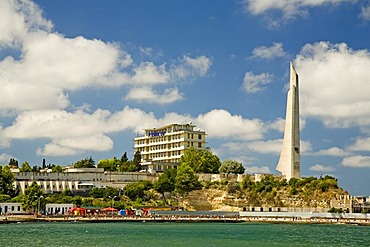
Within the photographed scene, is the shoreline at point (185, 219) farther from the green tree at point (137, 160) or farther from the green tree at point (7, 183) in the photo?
the green tree at point (137, 160)

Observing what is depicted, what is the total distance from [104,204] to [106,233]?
106ft

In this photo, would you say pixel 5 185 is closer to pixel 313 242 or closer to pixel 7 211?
pixel 7 211

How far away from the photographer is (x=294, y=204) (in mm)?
103250

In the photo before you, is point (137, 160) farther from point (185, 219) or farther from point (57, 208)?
point (185, 219)

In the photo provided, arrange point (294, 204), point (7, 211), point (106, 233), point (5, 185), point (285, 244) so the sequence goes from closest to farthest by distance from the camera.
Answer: point (285, 244), point (106, 233), point (7, 211), point (5, 185), point (294, 204)

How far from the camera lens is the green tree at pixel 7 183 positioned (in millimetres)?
95475

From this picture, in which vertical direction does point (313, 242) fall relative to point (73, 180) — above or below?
below

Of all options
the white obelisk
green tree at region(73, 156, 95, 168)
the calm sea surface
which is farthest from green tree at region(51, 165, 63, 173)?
the calm sea surface

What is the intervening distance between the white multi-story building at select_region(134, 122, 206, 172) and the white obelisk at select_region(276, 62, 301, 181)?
2299 centimetres

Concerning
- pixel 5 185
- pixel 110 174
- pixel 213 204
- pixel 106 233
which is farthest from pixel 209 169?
pixel 106 233

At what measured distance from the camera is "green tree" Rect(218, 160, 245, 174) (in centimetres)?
11744

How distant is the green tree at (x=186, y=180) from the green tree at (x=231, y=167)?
11.3 metres

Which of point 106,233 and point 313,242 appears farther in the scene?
point 106,233

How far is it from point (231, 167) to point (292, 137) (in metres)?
16.7
